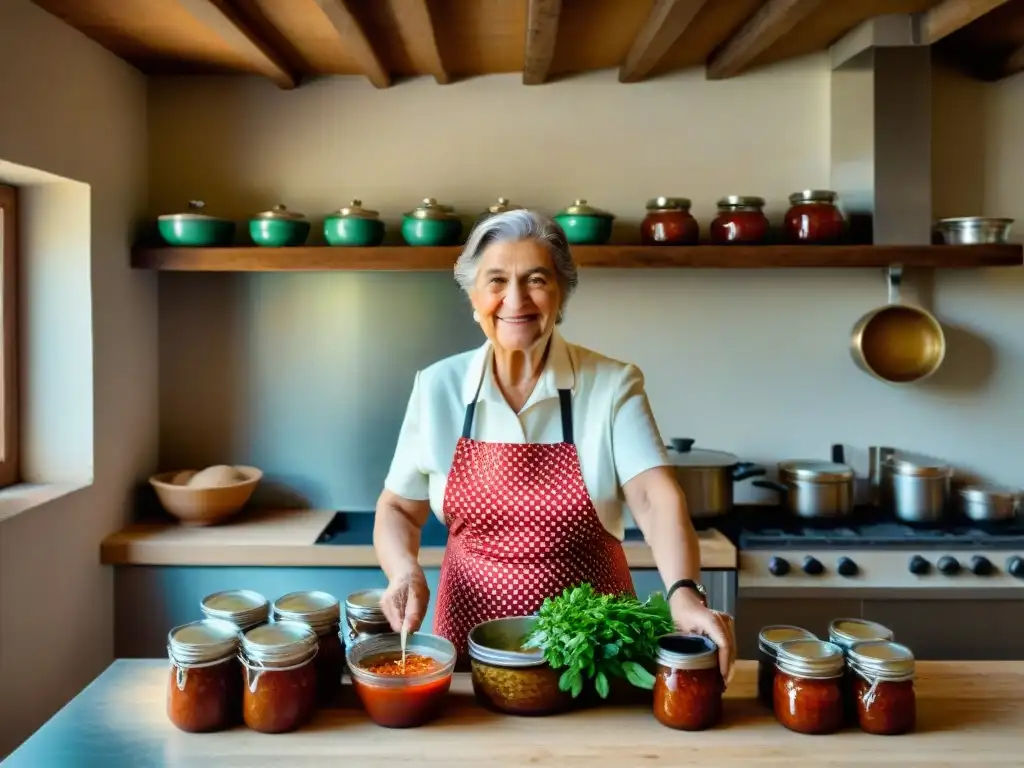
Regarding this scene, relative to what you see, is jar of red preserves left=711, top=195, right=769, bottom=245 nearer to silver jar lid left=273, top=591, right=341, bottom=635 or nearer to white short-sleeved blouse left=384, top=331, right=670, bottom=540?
white short-sleeved blouse left=384, top=331, right=670, bottom=540

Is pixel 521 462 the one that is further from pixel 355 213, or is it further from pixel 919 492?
pixel 919 492

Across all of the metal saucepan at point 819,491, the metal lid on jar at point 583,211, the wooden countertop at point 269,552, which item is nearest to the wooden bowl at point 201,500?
the wooden countertop at point 269,552

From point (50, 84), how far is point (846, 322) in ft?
8.64

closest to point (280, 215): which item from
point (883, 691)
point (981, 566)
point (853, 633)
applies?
point (853, 633)

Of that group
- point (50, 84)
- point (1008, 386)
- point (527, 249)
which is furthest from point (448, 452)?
point (1008, 386)

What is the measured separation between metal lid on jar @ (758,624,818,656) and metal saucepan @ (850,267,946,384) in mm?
1913

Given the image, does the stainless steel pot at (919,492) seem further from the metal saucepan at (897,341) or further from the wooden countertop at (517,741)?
the wooden countertop at (517,741)

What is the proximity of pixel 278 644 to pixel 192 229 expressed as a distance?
1947 mm

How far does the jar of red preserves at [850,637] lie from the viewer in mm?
1426

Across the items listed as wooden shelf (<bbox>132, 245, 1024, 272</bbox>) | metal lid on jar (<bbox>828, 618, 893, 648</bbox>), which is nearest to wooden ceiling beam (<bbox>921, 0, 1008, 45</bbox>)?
wooden shelf (<bbox>132, 245, 1024, 272</bbox>)

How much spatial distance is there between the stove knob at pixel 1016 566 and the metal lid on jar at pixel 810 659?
167cm

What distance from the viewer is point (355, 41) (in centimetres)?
265

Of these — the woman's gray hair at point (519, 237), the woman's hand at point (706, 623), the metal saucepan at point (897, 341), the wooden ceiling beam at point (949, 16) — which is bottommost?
the woman's hand at point (706, 623)

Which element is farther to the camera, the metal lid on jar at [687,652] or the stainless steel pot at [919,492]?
the stainless steel pot at [919,492]
